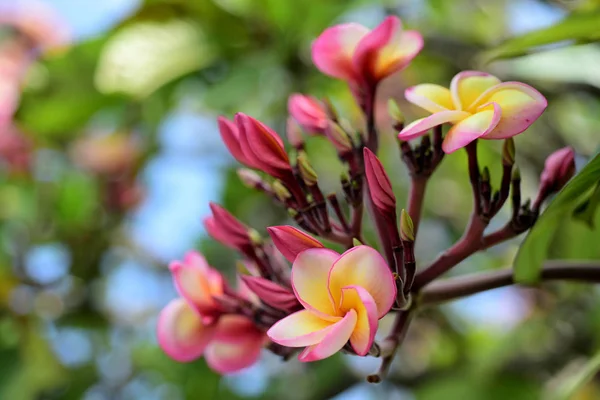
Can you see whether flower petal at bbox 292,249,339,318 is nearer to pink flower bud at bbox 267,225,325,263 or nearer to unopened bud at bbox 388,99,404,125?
pink flower bud at bbox 267,225,325,263

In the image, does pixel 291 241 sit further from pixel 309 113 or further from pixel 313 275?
pixel 309 113

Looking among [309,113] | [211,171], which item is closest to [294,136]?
[309,113]

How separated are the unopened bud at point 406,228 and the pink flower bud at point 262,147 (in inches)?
3.5

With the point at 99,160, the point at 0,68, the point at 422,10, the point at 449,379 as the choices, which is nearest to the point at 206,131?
the point at 99,160

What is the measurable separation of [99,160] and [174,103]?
57 cm

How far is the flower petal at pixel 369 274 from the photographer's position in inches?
12.9

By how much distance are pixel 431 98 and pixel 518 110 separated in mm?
53

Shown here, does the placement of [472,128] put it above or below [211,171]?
above

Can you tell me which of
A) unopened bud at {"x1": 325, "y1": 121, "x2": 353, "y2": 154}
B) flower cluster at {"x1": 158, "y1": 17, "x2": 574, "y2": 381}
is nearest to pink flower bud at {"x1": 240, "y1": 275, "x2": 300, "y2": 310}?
flower cluster at {"x1": 158, "y1": 17, "x2": 574, "y2": 381}

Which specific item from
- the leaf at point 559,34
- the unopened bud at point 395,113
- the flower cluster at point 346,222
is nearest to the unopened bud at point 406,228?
the flower cluster at point 346,222

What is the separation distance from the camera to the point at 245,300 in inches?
18.2

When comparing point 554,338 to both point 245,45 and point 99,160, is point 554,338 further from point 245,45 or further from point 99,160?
point 99,160

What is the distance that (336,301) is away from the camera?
34 centimetres

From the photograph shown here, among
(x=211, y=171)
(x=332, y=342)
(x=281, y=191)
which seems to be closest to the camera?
(x=332, y=342)
